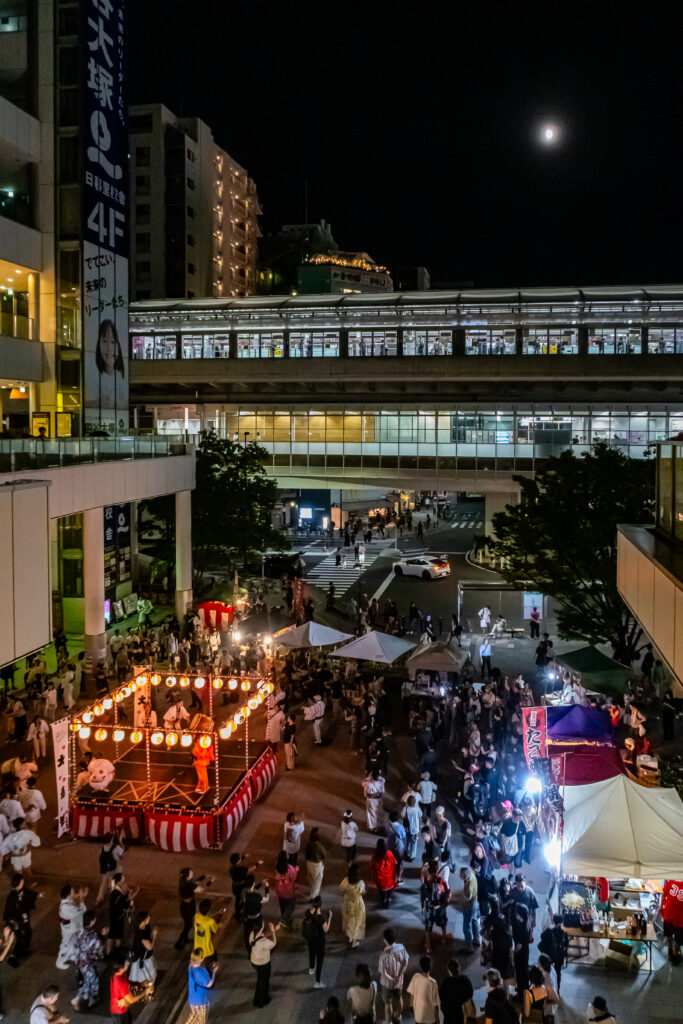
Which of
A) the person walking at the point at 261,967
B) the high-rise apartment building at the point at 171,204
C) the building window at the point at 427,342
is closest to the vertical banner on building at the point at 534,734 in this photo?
the person walking at the point at 261,967

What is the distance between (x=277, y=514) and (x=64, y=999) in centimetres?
5154

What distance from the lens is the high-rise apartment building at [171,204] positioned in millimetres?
76000

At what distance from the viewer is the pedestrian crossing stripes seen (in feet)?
122

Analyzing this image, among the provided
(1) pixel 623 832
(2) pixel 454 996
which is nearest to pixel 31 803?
(2) pixel 454 996

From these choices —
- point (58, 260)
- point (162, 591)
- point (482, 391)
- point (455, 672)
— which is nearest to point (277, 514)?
point (482, 391)

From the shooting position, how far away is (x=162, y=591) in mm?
34062

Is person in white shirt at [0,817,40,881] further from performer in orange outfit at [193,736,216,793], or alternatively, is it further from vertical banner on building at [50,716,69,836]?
performer in orange outfit at [193,736,216,793]

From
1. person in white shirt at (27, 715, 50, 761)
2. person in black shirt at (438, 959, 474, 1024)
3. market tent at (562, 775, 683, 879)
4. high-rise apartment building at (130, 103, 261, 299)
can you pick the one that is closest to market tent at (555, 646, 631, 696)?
market tent at (562, 775, 683, 879)

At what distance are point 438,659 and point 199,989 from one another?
37.8 feet

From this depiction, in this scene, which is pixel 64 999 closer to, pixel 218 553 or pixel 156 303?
pixel 218 553

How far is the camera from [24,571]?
8281 millimetres

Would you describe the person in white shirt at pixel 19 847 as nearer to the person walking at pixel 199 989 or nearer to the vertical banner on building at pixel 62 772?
the vertical banner on building at pixel 62 772

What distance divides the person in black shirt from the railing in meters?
11.7

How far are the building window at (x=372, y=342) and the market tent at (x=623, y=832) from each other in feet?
137
